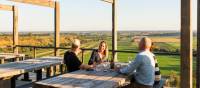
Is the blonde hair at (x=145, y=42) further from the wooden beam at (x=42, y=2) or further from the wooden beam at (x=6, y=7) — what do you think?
the wooden beam at (x=6, y=7)

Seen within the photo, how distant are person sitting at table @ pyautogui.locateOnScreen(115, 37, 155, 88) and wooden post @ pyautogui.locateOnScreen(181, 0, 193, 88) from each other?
101cm

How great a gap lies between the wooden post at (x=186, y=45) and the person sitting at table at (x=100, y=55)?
1.23 m

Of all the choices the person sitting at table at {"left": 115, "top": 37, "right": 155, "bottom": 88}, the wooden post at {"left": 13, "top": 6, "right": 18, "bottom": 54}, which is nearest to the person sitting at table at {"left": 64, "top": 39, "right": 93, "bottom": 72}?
the person sitting at table at {"left": 115, "top": 37, "right": 155, "bottom": 88}

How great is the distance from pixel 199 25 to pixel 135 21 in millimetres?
60088

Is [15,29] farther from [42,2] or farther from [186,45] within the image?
[186,45]

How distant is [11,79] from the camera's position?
5.04 meters

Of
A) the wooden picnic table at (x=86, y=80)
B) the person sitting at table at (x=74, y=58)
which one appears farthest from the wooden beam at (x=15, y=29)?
the wooden picnic table at (x=86, y=80)

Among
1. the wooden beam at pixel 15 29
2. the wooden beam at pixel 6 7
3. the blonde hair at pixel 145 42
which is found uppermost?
the wooden beam at pixel 6 7

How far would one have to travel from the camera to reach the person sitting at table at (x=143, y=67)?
3.55 metres

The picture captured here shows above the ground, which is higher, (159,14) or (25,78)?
(159,14)

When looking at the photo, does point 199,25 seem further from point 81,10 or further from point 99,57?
point 81,10

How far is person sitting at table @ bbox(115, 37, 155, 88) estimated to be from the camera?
11.6ft

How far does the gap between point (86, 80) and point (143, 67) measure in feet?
2.13

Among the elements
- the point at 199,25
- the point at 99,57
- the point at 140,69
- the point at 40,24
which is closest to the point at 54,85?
the point at 140,69
